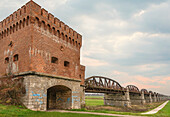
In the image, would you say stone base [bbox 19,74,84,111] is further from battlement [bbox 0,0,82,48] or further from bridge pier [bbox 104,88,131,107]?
bridge pier [bbox 104,88,131,107]

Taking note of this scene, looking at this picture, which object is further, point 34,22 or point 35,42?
point 34,22

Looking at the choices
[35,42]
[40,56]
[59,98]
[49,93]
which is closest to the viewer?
[35,42]

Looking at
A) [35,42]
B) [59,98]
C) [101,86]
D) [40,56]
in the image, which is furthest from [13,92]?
[101,86]

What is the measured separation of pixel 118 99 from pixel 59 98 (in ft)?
91.7

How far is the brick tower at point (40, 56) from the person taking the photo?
13.7m

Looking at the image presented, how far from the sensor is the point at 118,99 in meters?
42.9

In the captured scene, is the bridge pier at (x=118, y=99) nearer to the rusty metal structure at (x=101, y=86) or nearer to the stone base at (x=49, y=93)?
the rusty metal structure at (x=101, y=86)

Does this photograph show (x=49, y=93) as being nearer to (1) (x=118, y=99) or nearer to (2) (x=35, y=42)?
(2) (x=35, y=42)

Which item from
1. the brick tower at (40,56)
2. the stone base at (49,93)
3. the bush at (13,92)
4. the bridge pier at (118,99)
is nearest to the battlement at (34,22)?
the brick tower at (40,56)

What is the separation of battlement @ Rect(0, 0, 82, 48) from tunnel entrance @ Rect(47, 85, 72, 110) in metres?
6.49

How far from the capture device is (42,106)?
13.7 m

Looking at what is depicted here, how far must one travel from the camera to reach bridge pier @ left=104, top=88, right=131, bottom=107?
41.2m

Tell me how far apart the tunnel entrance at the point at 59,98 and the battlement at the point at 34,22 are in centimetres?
649

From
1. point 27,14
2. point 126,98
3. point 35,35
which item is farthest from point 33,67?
point 126,98
